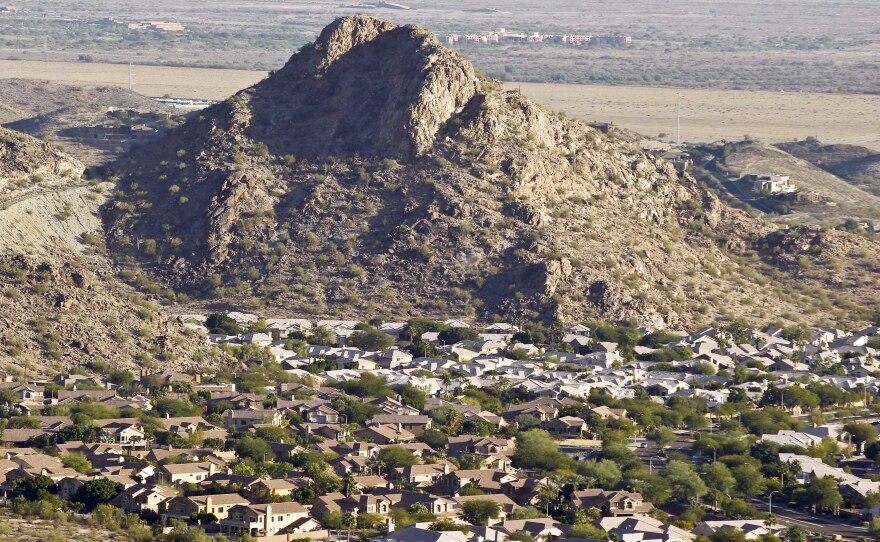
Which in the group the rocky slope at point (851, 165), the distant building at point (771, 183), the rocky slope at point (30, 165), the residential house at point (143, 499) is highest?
the rocky slope at point (30, 165)

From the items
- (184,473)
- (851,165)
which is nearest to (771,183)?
(851,165)

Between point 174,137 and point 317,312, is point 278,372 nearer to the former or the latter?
point 317,312

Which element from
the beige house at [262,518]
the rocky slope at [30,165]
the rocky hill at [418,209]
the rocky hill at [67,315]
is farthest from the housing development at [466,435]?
the rocky slope at [30,165]

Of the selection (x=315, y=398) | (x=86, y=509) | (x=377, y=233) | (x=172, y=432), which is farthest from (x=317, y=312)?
(x=86, y=509)

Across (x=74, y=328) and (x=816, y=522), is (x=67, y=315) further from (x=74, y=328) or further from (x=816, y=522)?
(x=816, y=522)

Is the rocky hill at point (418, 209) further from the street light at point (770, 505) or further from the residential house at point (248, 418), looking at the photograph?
the street light at point (770, 505)

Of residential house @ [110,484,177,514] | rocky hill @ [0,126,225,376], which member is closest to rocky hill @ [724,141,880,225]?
rocky hill @ [0,126,225,376]
